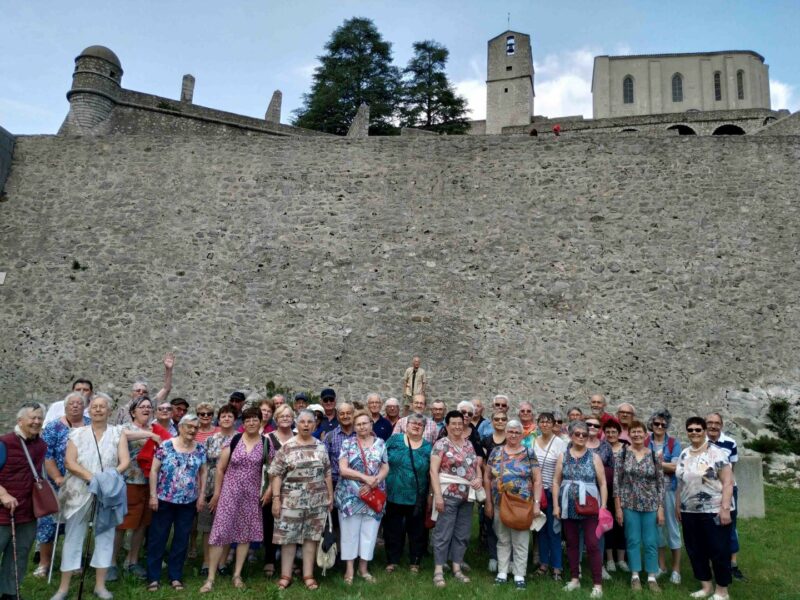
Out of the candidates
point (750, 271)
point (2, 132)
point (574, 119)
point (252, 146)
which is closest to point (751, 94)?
point (574, 119)

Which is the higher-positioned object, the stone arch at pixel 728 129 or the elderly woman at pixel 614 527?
the stone arch at pixel 728 129

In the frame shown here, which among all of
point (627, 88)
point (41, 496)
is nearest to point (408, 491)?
point (41, 496)

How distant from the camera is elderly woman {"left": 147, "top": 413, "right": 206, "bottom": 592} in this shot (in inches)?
208

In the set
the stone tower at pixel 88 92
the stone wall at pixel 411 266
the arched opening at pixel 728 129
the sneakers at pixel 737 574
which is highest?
the arched opening at pixel 728 129

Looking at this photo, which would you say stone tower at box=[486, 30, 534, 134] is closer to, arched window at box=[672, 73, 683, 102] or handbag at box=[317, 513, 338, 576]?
arched window at box=[672, 73, 683, 102]

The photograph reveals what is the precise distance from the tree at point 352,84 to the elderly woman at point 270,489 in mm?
27201

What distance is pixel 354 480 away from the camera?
18.4ft

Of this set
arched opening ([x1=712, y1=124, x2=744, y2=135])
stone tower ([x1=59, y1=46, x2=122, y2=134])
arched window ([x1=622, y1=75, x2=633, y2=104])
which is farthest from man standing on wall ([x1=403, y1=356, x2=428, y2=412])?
arched window ([x1=622, y1=75, x2=633, y2=104])

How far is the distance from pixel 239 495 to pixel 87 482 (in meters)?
1.28

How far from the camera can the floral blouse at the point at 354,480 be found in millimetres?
5598

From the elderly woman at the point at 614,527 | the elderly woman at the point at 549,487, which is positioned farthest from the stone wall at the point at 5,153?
the elderly woman at the point at 614,527

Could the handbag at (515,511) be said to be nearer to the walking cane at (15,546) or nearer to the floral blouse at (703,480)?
the floral blouse at (703,480)

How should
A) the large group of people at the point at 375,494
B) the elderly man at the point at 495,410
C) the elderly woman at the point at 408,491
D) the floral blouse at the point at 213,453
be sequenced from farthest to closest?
the elderly man at the point at 495,410
the elderly woman at the point at 408,491
the floral blouse at the point at 213,453
the large group of people at the point at 375,494

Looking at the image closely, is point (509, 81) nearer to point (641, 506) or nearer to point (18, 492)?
point (641, 506)
